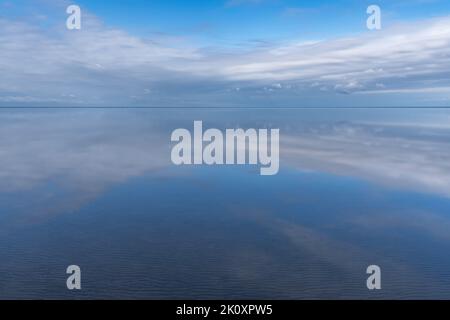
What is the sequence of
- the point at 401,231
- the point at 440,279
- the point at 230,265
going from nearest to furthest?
the point at 440,279
the point at 230,265
the point at 401,231

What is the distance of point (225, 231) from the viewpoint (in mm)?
8789

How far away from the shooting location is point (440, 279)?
21.5ft

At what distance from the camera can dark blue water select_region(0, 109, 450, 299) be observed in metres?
6.31

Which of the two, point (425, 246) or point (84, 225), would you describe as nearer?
point (425, 246)

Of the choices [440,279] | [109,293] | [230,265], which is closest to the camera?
[109,293]

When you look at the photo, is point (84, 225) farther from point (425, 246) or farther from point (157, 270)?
point (425, 246)

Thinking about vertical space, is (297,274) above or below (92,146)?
below

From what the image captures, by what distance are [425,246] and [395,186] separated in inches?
201

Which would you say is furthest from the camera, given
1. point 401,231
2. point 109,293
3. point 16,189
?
point 16,189

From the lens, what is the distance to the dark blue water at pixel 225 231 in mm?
6312

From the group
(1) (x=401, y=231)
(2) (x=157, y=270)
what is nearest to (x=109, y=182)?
(2) (x=157, y=270)

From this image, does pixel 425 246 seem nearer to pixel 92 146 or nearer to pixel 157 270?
pixel 157 270
